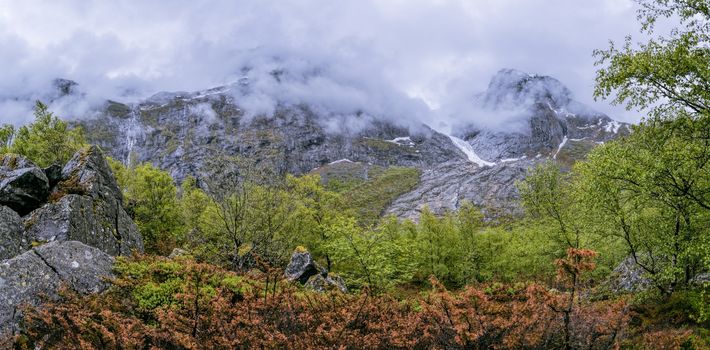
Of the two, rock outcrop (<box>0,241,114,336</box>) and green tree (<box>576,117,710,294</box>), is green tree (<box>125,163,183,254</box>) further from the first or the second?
green tree (<box>576,117,710,294</box>)

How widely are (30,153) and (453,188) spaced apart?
144009 mm

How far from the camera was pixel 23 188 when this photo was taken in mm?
15922

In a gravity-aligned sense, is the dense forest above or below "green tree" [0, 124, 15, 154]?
below

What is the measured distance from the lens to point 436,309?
1034cm

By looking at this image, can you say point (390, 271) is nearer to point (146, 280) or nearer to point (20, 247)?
point (146, 280)

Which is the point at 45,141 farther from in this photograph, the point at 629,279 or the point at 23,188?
the point at 629,279

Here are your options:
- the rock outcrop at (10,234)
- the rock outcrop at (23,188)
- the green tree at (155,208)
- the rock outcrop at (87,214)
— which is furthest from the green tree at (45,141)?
the rock outcrop at (10,234)

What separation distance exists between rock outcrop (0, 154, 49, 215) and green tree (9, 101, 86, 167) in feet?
50.8

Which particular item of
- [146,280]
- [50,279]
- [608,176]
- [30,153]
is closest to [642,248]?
[608,176]

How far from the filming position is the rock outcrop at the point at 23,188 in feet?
50.6

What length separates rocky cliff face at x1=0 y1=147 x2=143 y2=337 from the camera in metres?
11.0

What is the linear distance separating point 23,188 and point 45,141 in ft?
61.2

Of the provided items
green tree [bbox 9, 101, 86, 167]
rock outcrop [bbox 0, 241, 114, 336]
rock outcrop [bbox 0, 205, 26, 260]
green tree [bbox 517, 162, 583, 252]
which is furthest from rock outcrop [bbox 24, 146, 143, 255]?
green tree [bbox 517, 162, 583, 252]

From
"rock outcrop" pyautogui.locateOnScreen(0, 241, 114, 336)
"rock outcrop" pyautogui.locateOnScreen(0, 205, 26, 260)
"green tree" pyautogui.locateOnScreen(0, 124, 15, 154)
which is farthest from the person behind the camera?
"green tree" pyautogui.locateOnScreen(0, 124, 15, 154)
